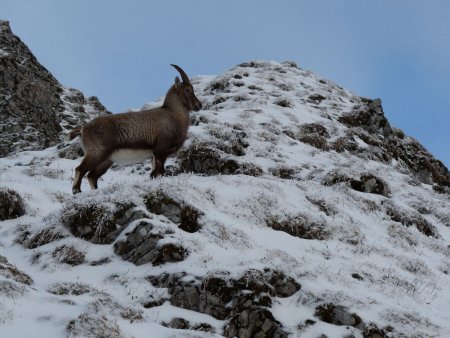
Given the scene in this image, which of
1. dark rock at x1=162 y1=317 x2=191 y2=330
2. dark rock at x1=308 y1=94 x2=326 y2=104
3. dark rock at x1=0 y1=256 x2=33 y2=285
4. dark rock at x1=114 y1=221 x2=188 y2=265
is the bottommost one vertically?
dark rock at x1=0 y1=256 x2=33 y2=285

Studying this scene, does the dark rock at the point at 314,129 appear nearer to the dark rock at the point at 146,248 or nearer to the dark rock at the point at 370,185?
the dark rock at the point at 370,185

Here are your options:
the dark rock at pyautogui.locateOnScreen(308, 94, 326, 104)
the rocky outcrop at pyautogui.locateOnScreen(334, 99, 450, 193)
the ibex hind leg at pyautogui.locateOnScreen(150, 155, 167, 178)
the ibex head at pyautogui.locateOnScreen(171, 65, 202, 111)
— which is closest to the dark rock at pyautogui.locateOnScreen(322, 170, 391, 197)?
the ibex head at pyautogui.locateOnScreen(171, 65, 202, 111)

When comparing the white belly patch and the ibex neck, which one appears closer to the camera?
the white belly patch


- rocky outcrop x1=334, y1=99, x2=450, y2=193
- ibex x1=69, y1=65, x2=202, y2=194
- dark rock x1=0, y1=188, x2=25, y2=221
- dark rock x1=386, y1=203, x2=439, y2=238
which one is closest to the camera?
dark rock x1=0, y1=188, x2=25, y2=221

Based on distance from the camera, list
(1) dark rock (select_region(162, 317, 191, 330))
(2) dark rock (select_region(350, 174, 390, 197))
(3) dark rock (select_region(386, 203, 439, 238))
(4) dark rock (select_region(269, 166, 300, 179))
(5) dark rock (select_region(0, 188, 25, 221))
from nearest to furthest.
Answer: (1) dark rock (select_region(162, 317, 191, 330))
(5) dark rock (select_region(0, 188, 25, 221))
(3) dark rock (select_region(386, 203, 439, 238))
(2) dark rock (select_region(350, 174, 390, 197))
(4) dark rock (select_region(269, 166, 300, 179))

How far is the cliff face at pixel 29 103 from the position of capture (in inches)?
1622

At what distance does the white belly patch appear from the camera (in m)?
13.7

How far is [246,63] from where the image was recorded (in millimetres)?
45250

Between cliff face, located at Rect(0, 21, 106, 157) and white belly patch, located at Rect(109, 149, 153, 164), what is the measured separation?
1100 inches

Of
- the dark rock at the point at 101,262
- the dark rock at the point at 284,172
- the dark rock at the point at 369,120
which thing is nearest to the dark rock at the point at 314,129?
the dark rock at the point at 369,120

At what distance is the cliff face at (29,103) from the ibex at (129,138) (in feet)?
91.4

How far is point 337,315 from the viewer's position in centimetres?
843

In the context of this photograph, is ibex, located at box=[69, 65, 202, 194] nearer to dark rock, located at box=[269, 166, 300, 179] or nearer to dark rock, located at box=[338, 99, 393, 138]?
dark rock, located at box=[269, 166, 300, 179]

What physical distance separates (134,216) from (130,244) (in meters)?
0.69
